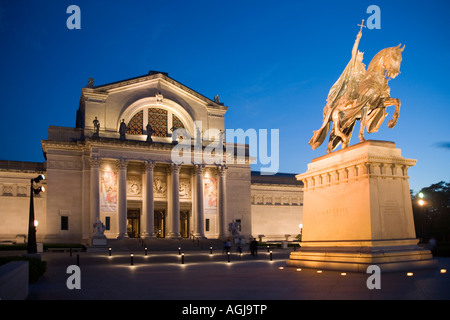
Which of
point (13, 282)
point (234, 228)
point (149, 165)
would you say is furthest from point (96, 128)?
point (13, 282)

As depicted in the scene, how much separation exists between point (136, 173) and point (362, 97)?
3841cm

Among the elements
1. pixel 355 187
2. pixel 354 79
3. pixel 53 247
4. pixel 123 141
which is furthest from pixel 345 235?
pixel 123 141

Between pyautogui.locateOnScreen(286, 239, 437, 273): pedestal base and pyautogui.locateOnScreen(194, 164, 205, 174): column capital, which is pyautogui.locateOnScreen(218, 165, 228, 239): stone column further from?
pyautogui.locateOnScreen(286, 239, 437, 273): pedestal base

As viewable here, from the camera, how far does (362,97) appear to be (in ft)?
61.1

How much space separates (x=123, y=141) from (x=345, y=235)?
35425 mm

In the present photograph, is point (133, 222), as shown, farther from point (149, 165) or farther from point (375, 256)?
point (375, 256)

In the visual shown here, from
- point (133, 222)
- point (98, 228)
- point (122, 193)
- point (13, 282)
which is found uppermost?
point (122, 193)

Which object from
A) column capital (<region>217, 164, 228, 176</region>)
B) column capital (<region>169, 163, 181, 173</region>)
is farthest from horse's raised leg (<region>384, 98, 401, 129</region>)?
column capital (<region>217, 164, 228, 176</region>)

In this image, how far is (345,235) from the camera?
1772cm

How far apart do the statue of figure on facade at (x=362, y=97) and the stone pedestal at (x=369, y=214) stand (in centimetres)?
135

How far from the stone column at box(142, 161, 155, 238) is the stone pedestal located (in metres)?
32.7

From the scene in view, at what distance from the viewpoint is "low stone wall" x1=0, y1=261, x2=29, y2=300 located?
8.57 metres

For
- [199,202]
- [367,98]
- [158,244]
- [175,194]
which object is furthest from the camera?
[199,202]
